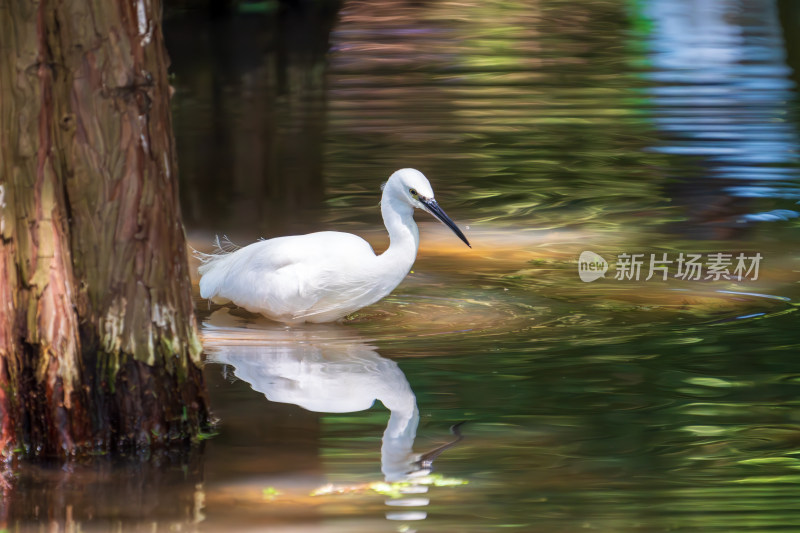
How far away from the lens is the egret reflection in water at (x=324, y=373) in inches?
251

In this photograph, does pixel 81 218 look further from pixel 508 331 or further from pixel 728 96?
pixel 728 96

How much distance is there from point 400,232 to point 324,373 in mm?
1249

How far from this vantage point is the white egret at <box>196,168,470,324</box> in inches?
320

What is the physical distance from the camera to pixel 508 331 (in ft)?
26.7

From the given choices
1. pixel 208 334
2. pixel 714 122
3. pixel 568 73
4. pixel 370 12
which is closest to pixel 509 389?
pixel 208 334

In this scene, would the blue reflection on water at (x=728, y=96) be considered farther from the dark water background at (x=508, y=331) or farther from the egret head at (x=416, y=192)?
the egret head at (x=416, y=192)

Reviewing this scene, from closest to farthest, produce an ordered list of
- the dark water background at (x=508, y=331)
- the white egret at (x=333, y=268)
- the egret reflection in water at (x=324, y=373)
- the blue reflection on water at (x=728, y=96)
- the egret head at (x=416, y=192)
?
the dark water background at (x=508, y=331), the egret reflection in water at (x=324, y=373), the white egret at (x=333, y=268), the egret head at (x=416, y=192), the blue reflection on water at (x=728, y=96)

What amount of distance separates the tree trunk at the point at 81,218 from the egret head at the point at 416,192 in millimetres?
2586

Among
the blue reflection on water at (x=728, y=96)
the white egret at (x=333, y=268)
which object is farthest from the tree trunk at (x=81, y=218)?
the blue reflection on water at (x=728, y=96)

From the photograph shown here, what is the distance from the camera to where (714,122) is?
1617cm

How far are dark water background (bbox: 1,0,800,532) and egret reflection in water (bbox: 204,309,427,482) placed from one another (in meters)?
0.02

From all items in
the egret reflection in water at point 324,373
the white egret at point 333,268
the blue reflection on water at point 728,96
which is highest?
the white egret at point 333,268

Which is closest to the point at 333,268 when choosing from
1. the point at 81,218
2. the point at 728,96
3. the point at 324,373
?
→ the point at 324,373

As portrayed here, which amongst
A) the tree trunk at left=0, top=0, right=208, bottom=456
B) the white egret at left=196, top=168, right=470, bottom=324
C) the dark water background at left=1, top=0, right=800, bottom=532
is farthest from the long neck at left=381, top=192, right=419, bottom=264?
the tree trunk at left=0, top=0, right=208, bottom=456
